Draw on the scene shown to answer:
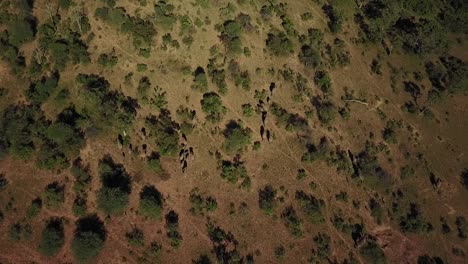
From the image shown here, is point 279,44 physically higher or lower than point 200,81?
higher

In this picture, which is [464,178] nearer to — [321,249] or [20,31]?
[321,249]

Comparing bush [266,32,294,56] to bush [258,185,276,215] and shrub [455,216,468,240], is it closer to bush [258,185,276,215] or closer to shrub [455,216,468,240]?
bush [258,185,276,215]

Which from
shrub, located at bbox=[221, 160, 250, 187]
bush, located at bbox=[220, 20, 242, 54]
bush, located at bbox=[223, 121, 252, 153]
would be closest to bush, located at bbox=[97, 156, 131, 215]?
shrub, located at bbox=[221, 160, 250, 187]

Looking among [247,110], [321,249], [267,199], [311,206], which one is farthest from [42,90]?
[321,249]

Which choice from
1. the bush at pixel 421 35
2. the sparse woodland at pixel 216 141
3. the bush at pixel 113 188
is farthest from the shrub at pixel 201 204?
the bush at pixel 421 35

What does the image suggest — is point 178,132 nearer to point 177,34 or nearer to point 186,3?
point 177,34

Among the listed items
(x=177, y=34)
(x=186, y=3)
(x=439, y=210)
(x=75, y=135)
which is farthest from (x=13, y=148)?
(x=439, y=210)
